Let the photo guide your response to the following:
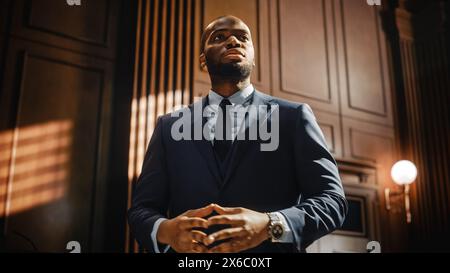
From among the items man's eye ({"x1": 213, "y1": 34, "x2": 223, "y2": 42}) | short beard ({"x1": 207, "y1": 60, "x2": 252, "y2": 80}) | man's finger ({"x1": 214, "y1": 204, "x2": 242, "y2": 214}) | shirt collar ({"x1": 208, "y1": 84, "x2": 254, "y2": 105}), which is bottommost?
man's finger ({"x1": 214, "y1": 204, "x2": 242, "y2": 214})

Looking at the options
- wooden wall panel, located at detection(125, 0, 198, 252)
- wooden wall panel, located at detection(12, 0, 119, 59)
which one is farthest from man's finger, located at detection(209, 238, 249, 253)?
wooden wall panel, located at detection(12, 0, 119, 59)

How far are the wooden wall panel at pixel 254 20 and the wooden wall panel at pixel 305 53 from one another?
6 centimetres

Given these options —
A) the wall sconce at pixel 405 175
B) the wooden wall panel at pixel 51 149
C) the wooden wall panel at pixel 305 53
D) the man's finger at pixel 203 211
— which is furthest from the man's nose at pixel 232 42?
the wall sconce at pixel 405 175

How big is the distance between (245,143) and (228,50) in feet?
1.28

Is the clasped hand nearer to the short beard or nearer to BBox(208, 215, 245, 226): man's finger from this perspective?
BBox(208, 215, 245, 226): man's finger

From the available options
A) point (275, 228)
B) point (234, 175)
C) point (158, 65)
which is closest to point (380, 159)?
point (158, 65)

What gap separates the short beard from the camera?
2152 mm

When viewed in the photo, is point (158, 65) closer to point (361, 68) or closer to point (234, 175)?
point (234, 175)

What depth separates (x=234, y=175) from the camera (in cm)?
198

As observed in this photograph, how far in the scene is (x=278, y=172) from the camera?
1997 millimetres
